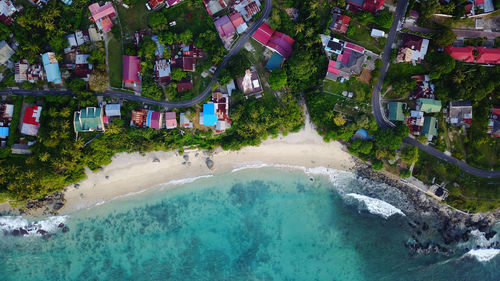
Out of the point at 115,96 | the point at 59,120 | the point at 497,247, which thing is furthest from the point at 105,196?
the point at 497,247

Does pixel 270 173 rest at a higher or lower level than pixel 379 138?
lower

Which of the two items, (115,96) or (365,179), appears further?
(365,179)

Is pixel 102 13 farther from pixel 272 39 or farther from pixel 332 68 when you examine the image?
pixel 332 68

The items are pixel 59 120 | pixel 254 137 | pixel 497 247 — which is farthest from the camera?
pixel 497 247

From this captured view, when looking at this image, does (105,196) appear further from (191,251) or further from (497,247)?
(497,247)

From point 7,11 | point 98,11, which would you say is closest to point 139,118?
point 98,11

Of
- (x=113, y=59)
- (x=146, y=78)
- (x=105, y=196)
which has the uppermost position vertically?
(x=113, y=59)

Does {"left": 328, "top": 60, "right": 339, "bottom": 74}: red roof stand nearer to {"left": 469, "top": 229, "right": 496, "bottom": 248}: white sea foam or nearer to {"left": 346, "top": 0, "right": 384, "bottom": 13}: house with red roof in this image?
{"left": 346, "top": 0, "right": 384, "bottom": 13}: house with red roof
